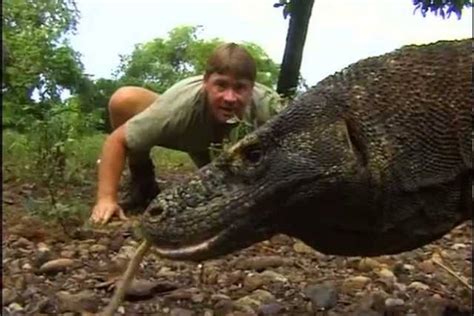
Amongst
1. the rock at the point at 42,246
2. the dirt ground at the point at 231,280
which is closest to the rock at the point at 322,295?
the dirt ground at the point at 231,280

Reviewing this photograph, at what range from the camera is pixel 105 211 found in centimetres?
376

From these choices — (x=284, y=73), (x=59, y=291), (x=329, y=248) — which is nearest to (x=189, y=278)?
(x=59, y=291)

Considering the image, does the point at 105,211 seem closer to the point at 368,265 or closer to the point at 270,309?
the point at 368,265

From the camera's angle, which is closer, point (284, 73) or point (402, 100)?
point (402, 100)

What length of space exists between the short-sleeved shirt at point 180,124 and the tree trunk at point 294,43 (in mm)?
766

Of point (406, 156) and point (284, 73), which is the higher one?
point (284, 73)

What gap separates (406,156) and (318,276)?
0.84m

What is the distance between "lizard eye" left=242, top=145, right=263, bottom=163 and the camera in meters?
2.07

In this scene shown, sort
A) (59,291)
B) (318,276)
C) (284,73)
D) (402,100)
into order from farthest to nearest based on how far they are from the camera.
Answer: (284,73), (318,276), (59,291), (402,100)

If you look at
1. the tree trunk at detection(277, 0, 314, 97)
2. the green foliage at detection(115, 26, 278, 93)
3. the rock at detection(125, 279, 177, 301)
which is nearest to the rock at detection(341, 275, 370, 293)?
the rock at detection(125, 279, 177, 301)

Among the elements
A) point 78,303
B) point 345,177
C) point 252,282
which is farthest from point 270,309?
point 345,177

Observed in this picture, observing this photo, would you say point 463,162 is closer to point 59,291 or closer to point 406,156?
Answer: point 406,156

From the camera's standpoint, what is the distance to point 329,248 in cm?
217

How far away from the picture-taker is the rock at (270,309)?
7.94ft
